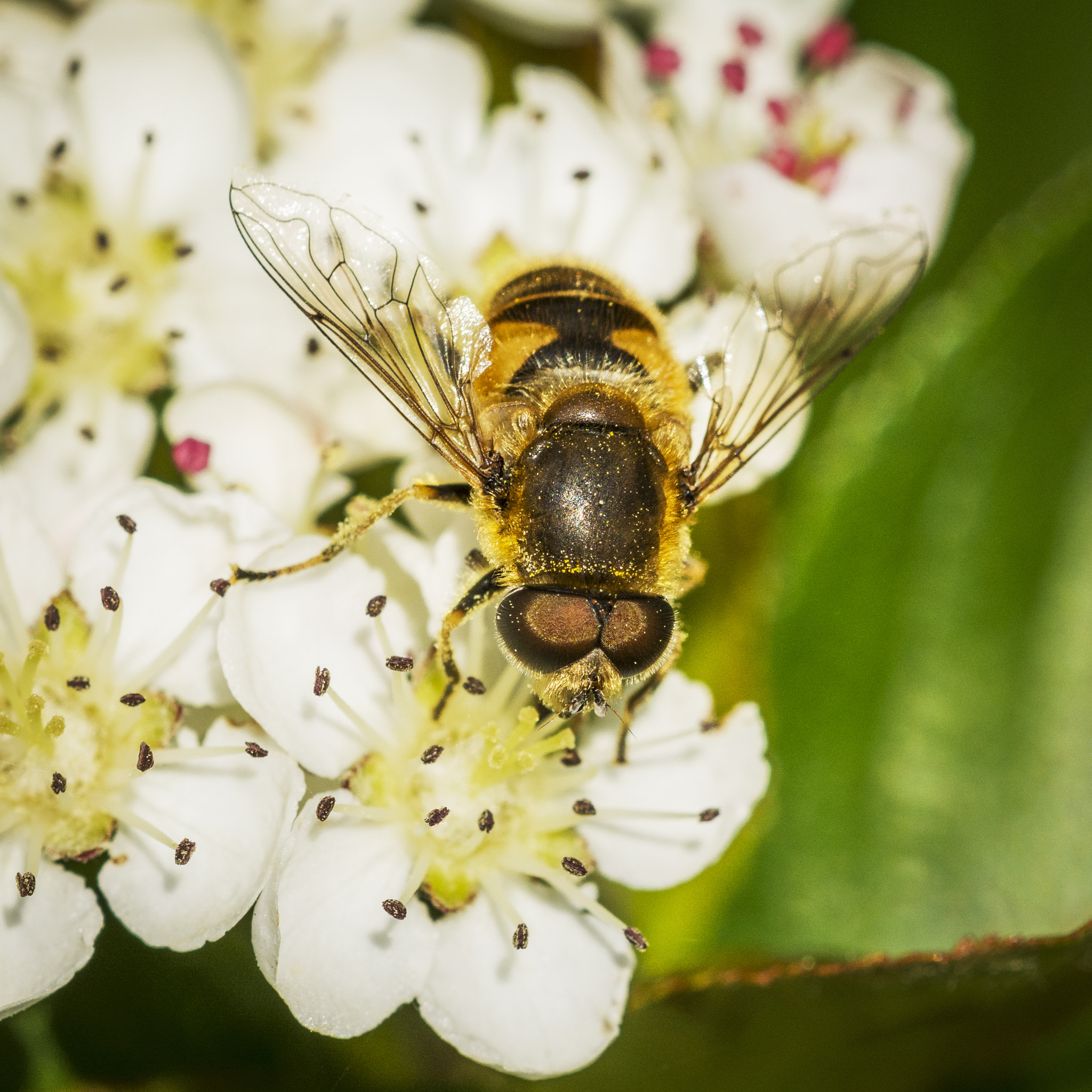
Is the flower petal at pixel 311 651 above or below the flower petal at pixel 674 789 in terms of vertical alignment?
above

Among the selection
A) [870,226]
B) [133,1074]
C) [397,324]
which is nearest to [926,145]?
[870,226]

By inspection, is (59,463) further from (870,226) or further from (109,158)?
(870,226)

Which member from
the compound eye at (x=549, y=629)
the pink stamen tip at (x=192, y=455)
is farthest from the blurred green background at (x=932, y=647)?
the pink stamen tip at (x=192, y=455)

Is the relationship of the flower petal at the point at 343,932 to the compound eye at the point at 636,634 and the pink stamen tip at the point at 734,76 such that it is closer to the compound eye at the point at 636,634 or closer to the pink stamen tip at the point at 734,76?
the compound eye at the point at 636,634

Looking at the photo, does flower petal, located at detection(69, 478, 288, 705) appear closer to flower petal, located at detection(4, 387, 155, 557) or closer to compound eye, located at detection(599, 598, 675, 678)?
flower petal, located at detection(4, 387, 155, 557)

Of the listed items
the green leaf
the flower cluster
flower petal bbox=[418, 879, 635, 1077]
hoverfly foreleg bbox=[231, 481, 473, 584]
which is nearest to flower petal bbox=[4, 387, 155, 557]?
the flower cluster
